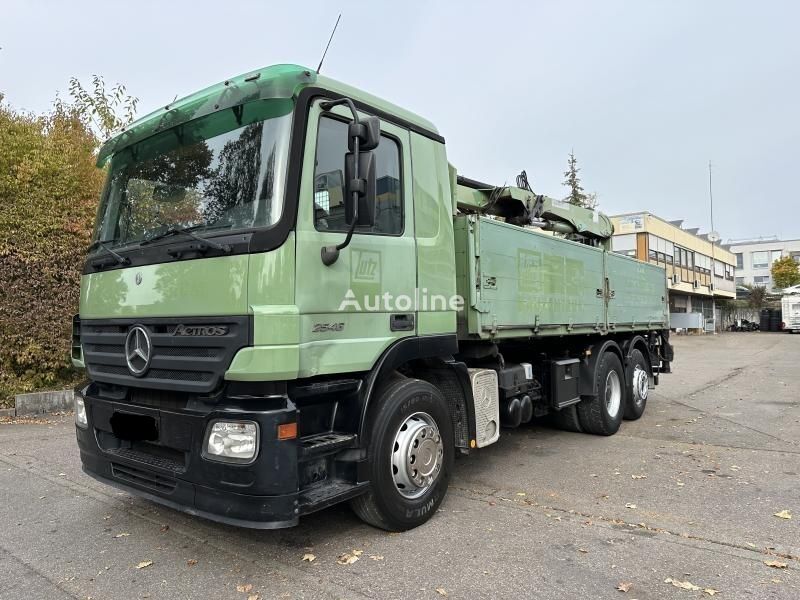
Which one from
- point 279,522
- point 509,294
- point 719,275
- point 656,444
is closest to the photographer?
point 279,522

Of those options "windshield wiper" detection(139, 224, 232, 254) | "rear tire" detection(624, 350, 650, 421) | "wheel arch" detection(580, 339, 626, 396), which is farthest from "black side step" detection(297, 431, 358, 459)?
"rear tire" detection(624, 350, 650, 421)

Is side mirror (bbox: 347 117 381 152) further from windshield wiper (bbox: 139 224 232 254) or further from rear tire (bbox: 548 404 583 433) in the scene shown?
rear tire (bbox: 548 404 583 433)

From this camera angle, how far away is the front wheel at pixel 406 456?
3.66 meters

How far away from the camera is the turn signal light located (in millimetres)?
3055

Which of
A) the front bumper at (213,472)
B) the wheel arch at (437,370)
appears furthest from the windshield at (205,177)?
the wheel arch at (437,370)

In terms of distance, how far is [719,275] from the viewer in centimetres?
4747

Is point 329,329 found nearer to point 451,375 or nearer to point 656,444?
point 451,375

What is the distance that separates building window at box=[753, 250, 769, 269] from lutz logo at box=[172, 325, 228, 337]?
88.4 metres

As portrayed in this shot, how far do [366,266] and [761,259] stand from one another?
88.4 metres

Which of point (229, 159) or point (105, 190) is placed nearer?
point (229, 159)

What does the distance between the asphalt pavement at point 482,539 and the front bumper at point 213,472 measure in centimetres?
44

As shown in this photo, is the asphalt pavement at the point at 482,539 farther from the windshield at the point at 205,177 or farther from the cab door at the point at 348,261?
the windshield at the point at 205,177

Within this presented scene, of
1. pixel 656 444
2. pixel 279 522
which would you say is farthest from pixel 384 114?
pixel 656 444

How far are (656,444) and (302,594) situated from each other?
16.7 feet
